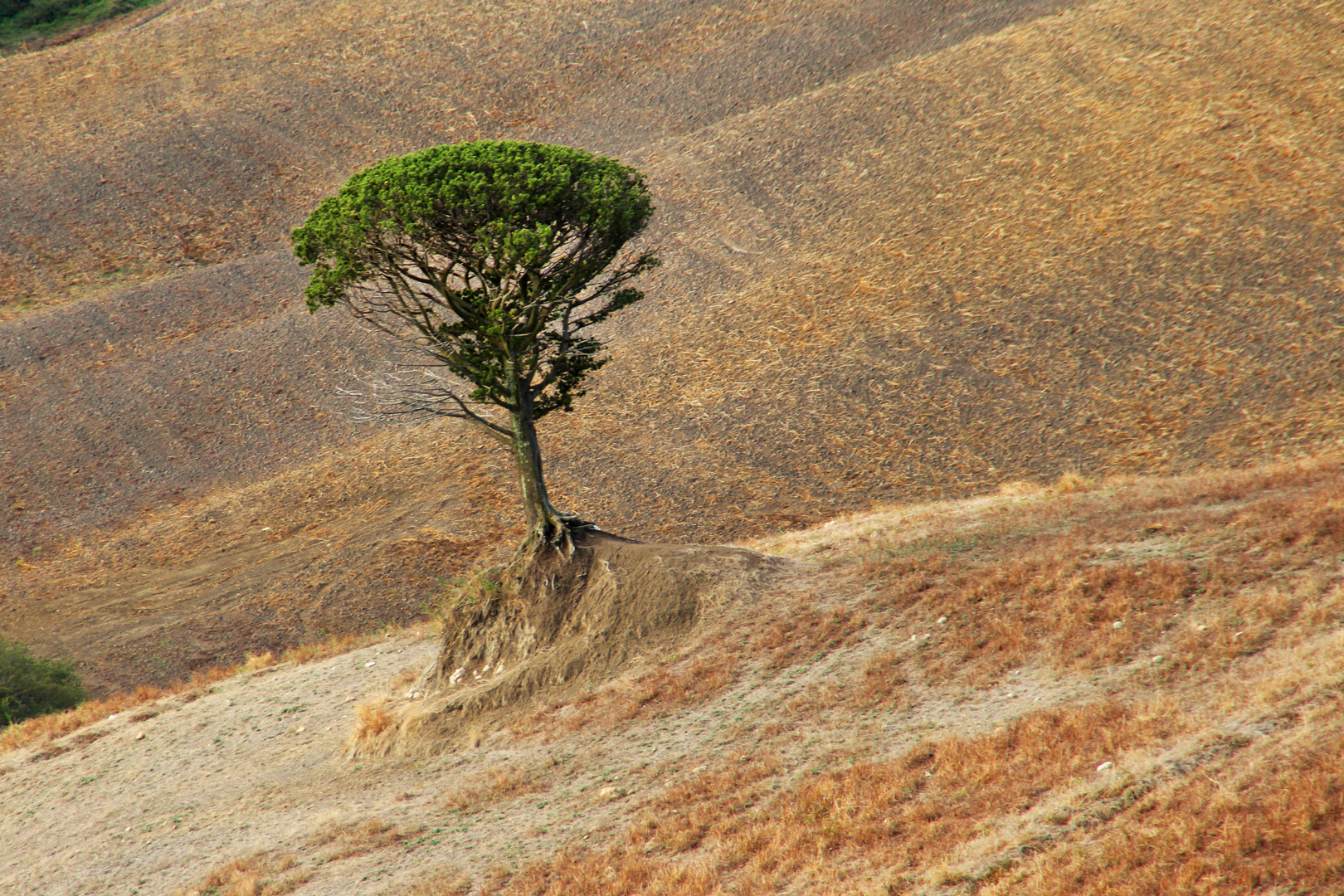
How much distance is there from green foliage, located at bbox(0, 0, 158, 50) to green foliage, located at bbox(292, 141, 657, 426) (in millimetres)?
43581

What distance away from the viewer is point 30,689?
17.2 m

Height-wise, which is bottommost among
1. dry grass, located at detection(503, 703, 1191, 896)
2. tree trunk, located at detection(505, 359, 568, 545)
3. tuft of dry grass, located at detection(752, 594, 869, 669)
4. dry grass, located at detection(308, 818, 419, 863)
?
dry grass, located at detection(308, 818, 419, 863)

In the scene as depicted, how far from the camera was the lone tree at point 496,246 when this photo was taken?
11.7 meters

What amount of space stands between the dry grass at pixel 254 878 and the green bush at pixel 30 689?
935 centimetres

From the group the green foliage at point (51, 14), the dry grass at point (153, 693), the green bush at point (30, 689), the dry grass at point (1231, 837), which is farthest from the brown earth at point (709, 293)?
the dry grass at point (1231, 837)

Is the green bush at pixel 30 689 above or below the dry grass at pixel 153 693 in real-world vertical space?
above

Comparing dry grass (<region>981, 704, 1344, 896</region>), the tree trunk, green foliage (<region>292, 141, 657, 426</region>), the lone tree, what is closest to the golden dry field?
dry grass (<region>981, 704, 1344, 896</region>)

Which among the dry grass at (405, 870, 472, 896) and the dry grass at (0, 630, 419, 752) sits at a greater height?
the dry grass at (0, 630, 419, 752)

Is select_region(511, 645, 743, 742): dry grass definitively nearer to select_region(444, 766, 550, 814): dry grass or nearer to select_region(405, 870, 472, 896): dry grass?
select_region(444, 766, 550, 814): dry grass

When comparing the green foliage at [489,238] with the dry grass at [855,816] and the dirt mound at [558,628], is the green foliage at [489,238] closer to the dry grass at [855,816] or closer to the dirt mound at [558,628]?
the dirt mound at [558,628]

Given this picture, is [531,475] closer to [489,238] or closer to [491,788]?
[489,238]

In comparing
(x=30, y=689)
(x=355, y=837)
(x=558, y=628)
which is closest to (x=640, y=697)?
(x=558, y=628)

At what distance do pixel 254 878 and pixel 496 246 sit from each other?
7.33 m

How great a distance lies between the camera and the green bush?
56.4 ft
